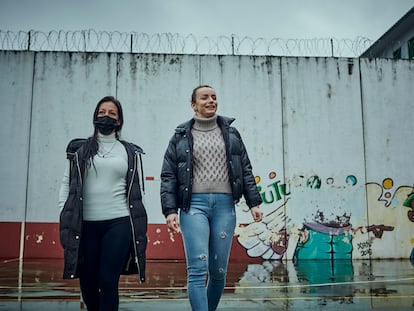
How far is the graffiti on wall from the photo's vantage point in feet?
36.3

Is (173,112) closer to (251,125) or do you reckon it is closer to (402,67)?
(251,125)

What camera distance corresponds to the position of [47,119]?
11273 mm

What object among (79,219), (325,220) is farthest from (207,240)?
(325,220)

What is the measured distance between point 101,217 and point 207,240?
2.40 ft

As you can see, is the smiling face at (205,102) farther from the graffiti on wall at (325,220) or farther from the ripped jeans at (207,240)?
the graffiti on wall at (325,220)

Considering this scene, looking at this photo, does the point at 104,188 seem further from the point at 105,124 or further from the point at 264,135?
the point at 264,135

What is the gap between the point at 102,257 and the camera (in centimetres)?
299

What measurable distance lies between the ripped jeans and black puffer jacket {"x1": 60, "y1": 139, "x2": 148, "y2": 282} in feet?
1.02

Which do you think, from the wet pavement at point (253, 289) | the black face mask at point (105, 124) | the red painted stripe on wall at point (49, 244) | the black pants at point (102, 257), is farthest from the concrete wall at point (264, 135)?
the black pants at point (102, 257)

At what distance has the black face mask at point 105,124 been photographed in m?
3.24

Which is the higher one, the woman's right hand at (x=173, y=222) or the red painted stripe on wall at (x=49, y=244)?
the woman's right hand at (x=173, y=222)

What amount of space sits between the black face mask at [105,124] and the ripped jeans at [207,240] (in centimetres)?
75

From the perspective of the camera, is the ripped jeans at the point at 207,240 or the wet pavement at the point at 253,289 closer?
the ripped jeans at the point at 207,240

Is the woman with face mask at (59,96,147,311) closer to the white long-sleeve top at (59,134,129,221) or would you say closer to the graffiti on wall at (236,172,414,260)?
the white long-sleeve top at (59,134,129,221)
